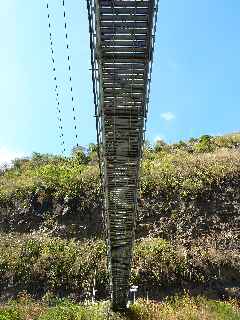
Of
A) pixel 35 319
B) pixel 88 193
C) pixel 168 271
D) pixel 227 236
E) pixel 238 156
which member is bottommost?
pixel 35 319

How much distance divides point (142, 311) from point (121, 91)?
9990 mm

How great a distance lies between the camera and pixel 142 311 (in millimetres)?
18672

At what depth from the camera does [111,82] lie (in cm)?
1038

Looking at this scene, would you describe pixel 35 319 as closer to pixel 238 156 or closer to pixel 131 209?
pixel 131 209

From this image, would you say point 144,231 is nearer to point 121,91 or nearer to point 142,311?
point 142,311

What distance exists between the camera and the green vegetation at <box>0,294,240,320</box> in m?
16.9

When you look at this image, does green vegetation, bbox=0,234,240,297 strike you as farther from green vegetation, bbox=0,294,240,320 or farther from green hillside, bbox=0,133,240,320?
green vegetation, bbox=0,294,240,320

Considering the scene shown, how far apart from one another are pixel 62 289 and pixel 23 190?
28.5ft

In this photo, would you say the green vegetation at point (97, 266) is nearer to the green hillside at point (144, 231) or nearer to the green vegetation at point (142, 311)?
the green hillside at point (144, 231)

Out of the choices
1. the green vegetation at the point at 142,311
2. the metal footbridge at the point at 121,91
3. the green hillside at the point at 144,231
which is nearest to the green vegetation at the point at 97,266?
the green hillside at the point at 144,231

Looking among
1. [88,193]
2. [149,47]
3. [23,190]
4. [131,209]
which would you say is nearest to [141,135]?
[149,47]

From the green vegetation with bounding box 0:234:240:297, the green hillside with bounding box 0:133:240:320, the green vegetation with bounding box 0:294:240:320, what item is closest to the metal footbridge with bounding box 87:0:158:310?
the green vegetation with bounding box 0:294:240:320

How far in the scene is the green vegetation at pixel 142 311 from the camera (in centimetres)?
1694

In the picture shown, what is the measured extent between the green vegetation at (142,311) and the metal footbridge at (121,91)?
11.2 feet
